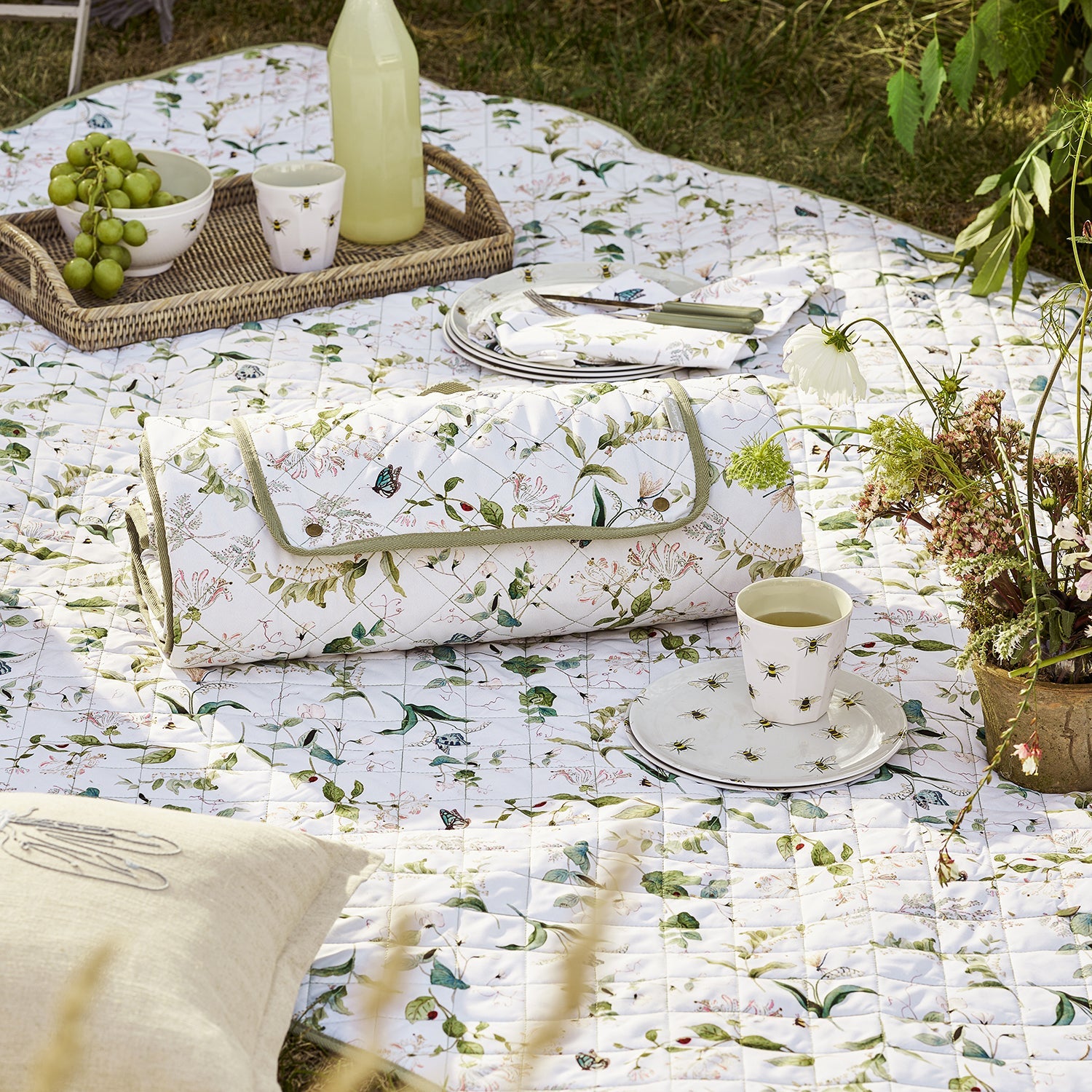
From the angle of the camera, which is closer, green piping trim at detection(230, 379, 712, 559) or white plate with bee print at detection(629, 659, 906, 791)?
white plate with bee print at detection(629, 659, 906, 791)

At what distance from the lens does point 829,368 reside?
4.02 feet

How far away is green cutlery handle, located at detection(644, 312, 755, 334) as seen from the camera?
2.25m

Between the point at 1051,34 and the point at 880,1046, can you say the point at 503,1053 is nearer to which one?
the point at 880,1046

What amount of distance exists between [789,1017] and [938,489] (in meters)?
0.50

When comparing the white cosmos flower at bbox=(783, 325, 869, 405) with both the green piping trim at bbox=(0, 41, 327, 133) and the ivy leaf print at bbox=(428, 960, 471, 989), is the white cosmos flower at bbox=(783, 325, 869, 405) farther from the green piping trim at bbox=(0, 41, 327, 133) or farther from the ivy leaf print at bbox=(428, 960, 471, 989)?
the green piping trim at bbox=(0, 41, 327, 133)

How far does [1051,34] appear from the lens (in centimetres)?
252

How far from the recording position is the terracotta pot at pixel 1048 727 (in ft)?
4.32

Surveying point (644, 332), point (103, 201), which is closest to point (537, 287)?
point (644, 332)

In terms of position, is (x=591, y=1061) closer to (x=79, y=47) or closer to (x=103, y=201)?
(x=103, y=201)

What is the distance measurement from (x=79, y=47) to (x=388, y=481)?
2.32 meters

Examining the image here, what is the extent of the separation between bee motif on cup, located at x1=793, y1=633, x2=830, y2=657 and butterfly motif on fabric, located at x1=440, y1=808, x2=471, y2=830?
14.3 inches

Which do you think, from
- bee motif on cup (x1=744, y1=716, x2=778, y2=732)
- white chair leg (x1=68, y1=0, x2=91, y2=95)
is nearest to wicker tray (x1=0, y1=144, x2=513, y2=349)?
white chair leg (x1=68, y1=0, x2=91, y2=95)

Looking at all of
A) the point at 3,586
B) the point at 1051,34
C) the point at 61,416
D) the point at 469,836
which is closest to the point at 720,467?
the point at 469,836

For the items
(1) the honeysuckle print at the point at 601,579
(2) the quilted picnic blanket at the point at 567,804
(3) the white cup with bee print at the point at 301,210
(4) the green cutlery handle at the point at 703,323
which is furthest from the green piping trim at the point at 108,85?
(1) the honeysuckle print at the point at 601,579
